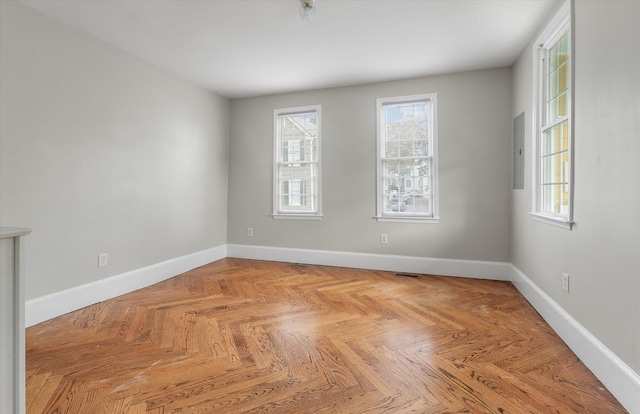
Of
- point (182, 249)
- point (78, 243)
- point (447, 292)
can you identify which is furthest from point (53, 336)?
point (447, 292)

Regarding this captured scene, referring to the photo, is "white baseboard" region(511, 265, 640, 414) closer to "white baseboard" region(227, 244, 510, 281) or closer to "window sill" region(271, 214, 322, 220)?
"white baseboard" region(227, 244, 510, 281)

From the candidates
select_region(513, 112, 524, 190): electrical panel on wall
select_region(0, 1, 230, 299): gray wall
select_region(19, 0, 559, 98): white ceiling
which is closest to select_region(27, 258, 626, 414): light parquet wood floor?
select_region(0, 1, 230, 299): gray wall

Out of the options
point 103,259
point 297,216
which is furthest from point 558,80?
point 103,259

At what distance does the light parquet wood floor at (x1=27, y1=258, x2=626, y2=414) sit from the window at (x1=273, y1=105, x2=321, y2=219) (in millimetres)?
1670

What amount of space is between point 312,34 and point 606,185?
2461 mm

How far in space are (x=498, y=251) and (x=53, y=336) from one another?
4.24 metres

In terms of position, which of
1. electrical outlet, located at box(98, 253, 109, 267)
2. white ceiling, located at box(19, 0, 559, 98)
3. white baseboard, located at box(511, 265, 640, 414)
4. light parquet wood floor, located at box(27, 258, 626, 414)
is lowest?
light parquet wood floor, located at box(27, 258, 626, 414)

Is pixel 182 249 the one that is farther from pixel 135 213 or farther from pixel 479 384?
pixel 479 384

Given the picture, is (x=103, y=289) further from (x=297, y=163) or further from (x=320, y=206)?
(x=297, y=163)

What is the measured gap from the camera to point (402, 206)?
4.08 meters

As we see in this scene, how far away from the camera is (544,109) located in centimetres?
271

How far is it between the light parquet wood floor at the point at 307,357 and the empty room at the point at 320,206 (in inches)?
0.7

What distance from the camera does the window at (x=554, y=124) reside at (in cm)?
221

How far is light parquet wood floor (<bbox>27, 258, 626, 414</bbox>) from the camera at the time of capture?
1.50 m
